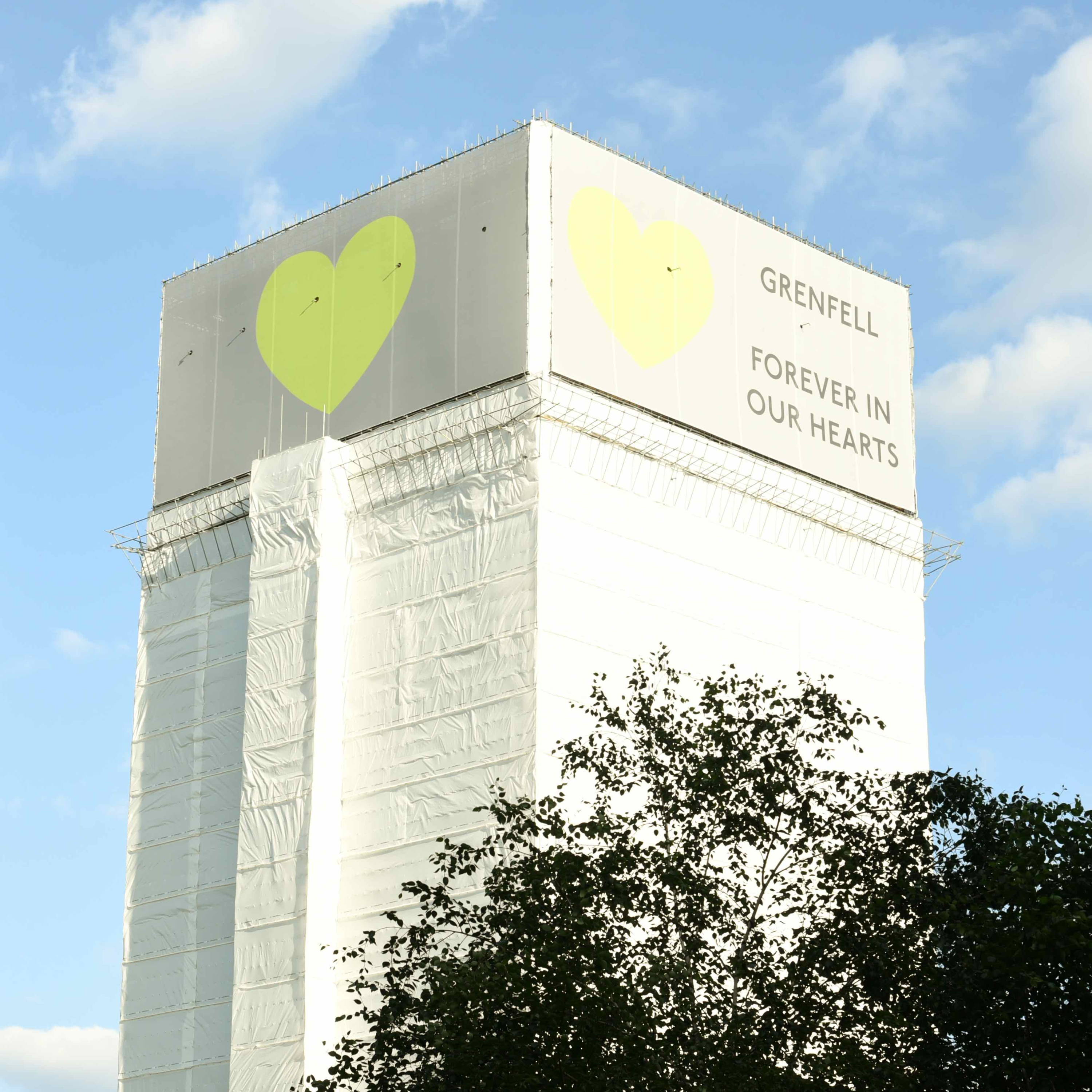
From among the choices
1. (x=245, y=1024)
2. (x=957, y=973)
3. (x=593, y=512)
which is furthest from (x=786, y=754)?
(x=245, y=1024)

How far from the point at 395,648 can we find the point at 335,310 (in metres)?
13.2

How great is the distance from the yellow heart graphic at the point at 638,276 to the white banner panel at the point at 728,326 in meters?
0.05

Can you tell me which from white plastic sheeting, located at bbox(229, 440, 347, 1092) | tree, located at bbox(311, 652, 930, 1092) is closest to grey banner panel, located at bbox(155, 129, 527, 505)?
white plastic sheeting, located at bbox(229, 440, 347, 1092)

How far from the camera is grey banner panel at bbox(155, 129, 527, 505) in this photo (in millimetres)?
64250

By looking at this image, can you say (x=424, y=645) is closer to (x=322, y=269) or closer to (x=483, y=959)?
(x=322, y=269)

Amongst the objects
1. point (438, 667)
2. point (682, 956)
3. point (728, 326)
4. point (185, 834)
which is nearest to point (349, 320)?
point (728, 326)

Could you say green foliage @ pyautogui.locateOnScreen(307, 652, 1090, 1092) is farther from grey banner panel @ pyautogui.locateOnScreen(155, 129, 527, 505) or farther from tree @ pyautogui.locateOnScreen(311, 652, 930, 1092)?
grey banner panel @ pyautogui.locateOnScreen(155, 129, 527, 505)

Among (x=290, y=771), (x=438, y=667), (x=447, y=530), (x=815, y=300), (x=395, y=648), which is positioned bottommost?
(x=290, y=771)

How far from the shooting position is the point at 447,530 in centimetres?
6266

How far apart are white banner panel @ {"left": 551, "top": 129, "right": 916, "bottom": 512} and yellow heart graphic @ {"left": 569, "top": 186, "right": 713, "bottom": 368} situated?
0.16 ft

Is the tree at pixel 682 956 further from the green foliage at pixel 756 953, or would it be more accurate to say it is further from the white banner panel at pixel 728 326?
the white banner panel at pixel 728 326

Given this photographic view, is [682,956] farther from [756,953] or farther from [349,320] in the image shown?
[349,320]

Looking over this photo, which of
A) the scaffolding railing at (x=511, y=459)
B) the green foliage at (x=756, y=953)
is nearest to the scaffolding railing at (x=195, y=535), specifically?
the scaffolding railing at (x=511, y=459)

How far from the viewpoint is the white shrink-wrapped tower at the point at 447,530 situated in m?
60.5
